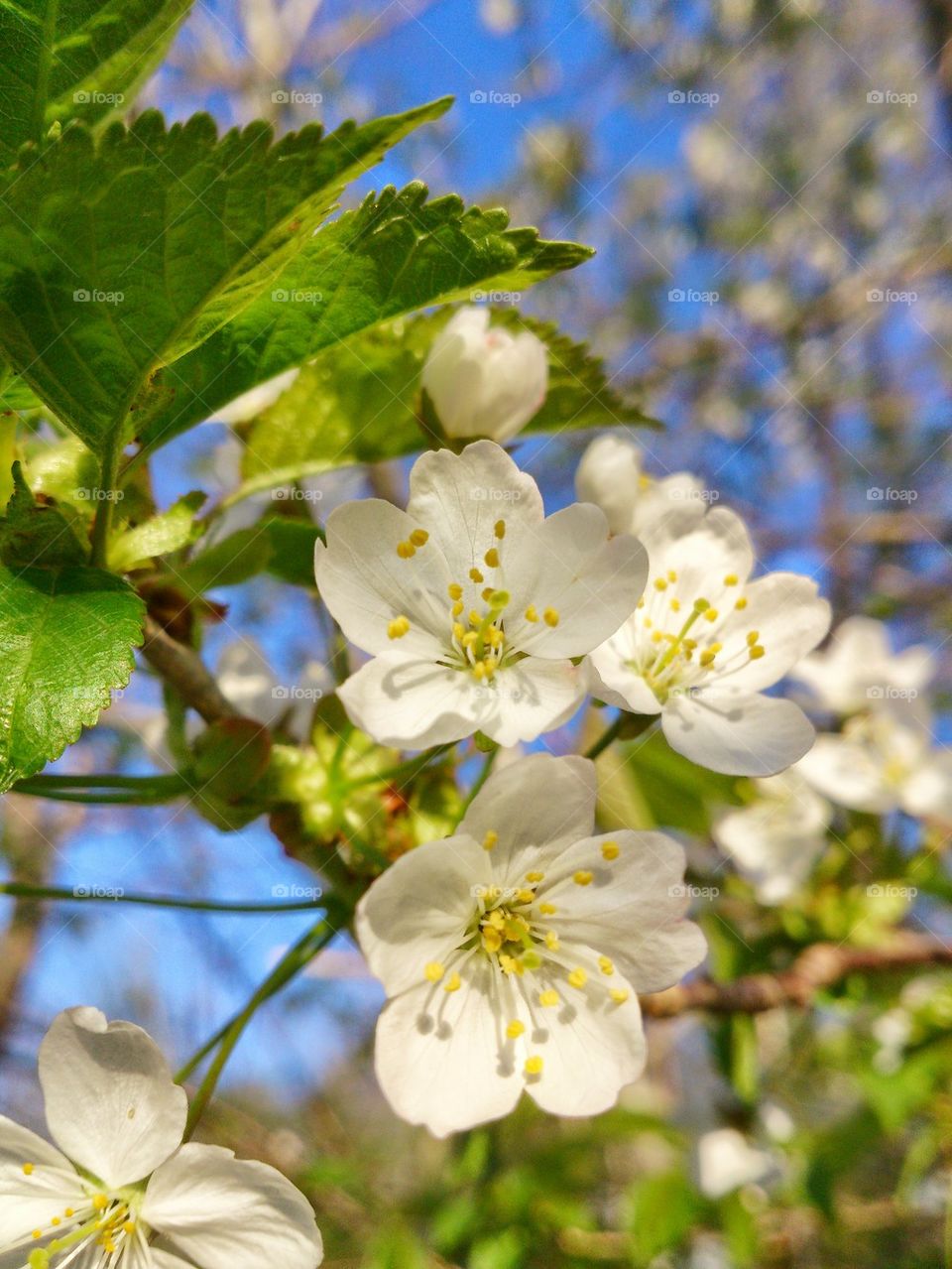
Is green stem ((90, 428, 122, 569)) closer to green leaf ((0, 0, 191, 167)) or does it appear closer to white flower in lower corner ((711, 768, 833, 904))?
green leaf ((0, 0, 191, 167))

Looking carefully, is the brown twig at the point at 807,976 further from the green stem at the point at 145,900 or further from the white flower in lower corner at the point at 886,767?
the green stem at the point at 145,900

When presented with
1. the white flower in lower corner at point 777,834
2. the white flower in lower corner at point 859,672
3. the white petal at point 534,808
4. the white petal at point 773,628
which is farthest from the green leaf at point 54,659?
the white flower in lower corner at point 859,672

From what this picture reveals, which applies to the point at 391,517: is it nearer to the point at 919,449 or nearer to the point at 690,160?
the point at 919,449

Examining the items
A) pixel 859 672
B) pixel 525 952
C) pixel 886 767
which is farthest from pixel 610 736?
pixel 859 672

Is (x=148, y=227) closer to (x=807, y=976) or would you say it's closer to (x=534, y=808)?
(x=534, y=808)

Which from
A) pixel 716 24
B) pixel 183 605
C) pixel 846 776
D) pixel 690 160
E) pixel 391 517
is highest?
pixel 716 24

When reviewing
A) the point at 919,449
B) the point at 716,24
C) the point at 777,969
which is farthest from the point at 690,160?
the point at 777,969
